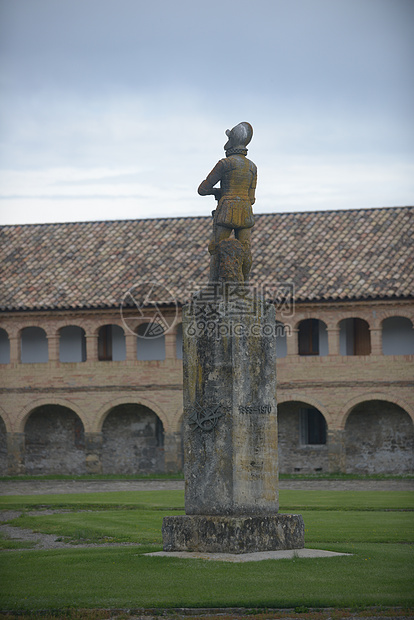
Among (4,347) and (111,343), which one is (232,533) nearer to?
(111,343)

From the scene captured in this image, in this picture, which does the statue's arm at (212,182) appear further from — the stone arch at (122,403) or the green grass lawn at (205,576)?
the stone arch at (122,403)

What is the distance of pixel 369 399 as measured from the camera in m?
29.2

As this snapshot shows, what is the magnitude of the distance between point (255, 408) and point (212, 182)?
266cm

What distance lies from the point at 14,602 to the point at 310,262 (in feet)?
74.1

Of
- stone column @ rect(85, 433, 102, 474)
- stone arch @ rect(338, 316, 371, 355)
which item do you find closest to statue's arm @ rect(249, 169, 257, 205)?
stone arch @ rect(338, 316, 371, 355)

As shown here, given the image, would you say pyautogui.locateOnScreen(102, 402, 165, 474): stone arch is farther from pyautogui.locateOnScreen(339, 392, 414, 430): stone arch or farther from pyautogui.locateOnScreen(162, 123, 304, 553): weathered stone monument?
pyautogui.locateOnScreen(162, 123, 304, 553): weathered stone monument

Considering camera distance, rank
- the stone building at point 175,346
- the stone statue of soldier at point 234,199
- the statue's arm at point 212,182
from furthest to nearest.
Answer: the stone building at point 175,346, the statue's arm at point 212,182, the stone statue of soldier at point 234,199

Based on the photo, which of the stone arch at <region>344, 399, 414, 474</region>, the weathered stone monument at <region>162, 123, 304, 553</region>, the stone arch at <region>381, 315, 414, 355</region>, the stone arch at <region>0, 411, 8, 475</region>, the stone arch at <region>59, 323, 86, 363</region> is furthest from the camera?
the stone arch at <region>59, 323, 86, 363</region>

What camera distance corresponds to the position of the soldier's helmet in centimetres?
1215

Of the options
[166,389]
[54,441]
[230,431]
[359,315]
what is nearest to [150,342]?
[166,389]

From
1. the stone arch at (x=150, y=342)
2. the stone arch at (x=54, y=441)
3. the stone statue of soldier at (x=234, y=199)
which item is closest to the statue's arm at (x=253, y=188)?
the stone statue of soldier at (x=234, y=199)

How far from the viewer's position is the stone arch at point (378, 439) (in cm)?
2967

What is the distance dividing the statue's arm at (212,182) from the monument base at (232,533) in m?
3.64

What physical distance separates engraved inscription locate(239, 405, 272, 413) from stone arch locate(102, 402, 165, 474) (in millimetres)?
20315
